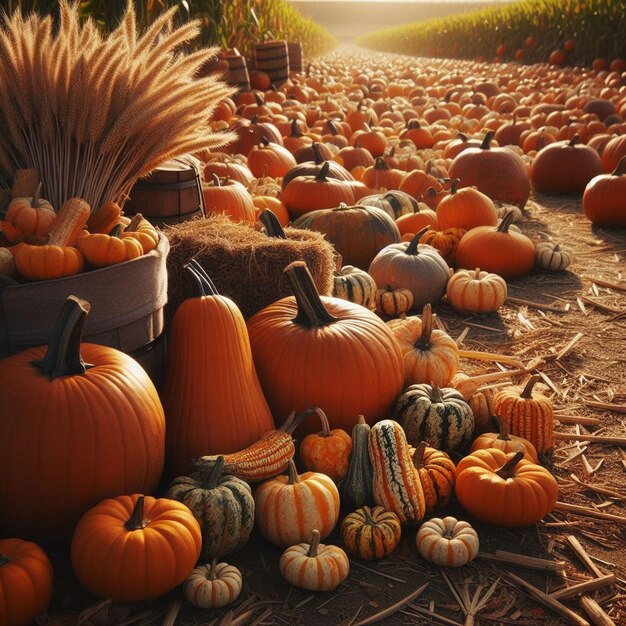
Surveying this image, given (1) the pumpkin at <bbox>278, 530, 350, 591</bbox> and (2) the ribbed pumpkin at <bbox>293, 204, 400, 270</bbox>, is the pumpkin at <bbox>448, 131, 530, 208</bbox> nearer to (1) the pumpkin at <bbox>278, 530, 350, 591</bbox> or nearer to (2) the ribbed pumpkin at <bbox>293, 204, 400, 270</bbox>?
(2) the ribbed pumpkin at <bbox>293, 204, 400, 270</bbox>

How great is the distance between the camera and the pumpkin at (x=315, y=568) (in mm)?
2771

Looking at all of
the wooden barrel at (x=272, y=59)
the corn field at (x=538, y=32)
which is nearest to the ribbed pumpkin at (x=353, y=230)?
the wooden barrel at (x=272, y=59)

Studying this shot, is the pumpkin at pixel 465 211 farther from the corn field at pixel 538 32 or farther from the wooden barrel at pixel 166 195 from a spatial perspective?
the corn field at pixel 538 32

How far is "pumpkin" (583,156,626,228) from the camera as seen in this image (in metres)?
7.27

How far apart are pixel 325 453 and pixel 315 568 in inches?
24.4

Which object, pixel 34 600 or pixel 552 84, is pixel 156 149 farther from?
pixel 552 84

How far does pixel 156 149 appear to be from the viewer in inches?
145

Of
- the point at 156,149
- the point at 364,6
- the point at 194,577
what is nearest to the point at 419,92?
the point at 156,149

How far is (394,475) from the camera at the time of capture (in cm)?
316

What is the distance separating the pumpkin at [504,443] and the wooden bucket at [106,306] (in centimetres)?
156

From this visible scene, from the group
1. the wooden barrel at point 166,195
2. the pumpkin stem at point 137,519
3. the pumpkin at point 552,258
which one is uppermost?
the wooden barrel at point 166,195

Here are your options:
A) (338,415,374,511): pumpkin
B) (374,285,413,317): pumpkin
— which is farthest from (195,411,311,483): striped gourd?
(374,285,413,317): pumpkin

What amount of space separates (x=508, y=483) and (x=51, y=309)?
195cm

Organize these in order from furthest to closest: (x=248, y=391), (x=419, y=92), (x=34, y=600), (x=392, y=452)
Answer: (x=419, y=92) < (x=248, y=391) < (x=392, y=452) < (x=34, y=600)
